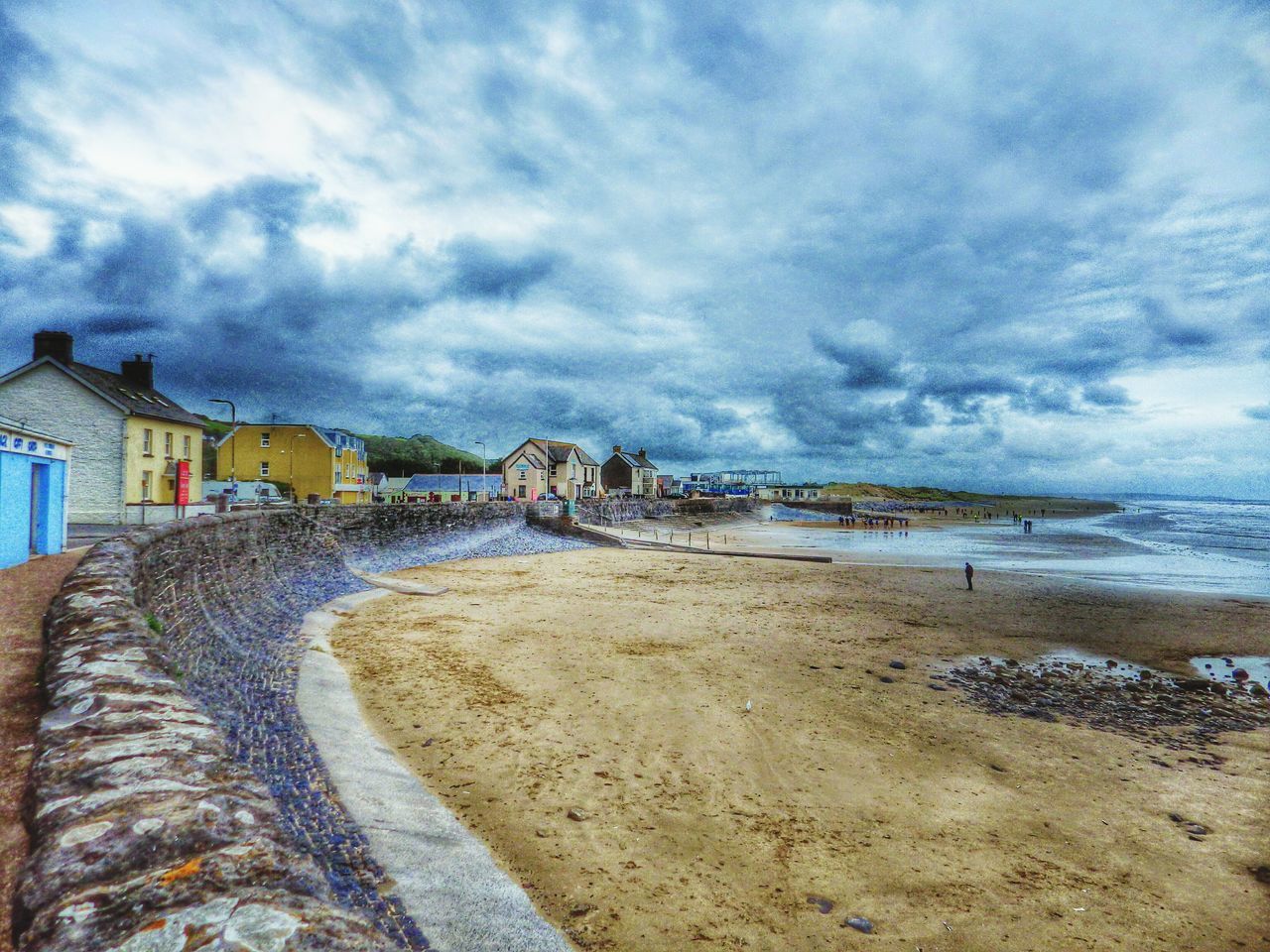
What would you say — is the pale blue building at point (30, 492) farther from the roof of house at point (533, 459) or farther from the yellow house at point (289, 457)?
the roof of house at point (533, 459)

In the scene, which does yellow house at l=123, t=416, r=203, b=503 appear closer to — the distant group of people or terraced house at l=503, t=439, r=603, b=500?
terraced house at l=503, t=439, r=603, b=500

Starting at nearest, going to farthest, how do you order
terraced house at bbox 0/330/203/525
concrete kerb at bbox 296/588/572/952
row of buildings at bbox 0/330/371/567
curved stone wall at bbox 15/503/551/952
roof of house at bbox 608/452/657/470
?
curved stone wall at bbox 15/503/551/952
concrete kerb at bbox 296/588/572/952
row of buildings at bbox 0/330/371/567
terraced house at bbox 0/330/203/525
roof of house at bbox 608/452/657/470

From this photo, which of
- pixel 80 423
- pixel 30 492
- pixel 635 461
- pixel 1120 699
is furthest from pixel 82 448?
pixel 635 461

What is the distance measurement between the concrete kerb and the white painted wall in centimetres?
2620

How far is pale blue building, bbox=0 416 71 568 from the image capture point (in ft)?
38.3

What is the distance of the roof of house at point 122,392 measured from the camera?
27.5 metres

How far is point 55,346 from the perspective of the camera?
28422mm

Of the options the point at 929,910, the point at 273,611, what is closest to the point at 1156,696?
the point at 929,910

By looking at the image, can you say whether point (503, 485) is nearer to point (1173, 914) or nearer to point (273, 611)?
point (273, 611)

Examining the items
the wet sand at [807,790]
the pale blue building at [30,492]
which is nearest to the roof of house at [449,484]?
the wet sand at [807,790]

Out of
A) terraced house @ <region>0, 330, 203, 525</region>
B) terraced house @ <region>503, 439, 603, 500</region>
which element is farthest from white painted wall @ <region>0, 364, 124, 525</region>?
terraced house @ <region>503, 439, 603, 500</region>

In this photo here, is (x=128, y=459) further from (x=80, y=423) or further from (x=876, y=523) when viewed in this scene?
(x=876, y=523)

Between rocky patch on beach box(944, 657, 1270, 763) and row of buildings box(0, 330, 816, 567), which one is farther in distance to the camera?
row of buildings box(0, 330, 816, 567)

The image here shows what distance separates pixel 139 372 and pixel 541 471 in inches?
1897
